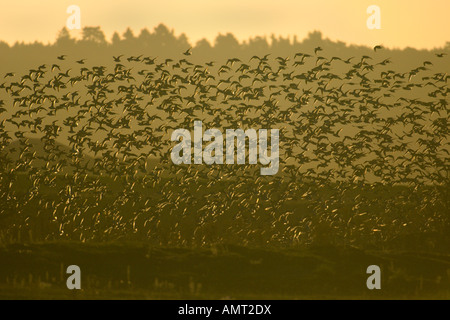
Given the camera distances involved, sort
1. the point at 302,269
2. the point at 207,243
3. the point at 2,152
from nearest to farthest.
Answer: the point at 302,269
the point at 207,243
the point at 2,152

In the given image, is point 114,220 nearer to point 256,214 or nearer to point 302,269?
point 256,214

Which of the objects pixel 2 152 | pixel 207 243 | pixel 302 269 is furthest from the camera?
pixel 2 152

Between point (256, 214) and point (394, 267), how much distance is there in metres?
3.05

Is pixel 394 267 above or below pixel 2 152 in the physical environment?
below

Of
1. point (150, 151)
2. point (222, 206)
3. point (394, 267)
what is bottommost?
point (394, 267)

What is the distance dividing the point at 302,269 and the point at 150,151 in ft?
12.1

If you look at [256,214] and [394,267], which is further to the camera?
[256,214]

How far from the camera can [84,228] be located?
12.1 metres

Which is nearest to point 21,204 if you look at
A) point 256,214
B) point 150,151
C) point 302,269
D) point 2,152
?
point 2,152

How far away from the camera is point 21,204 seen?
12.3 metres

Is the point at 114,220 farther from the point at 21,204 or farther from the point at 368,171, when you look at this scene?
the point at 368,171

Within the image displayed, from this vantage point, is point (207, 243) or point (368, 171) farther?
point (368, 171)

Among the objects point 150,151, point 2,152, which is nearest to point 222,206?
point 150,151

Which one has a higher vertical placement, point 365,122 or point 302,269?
point 365,122
